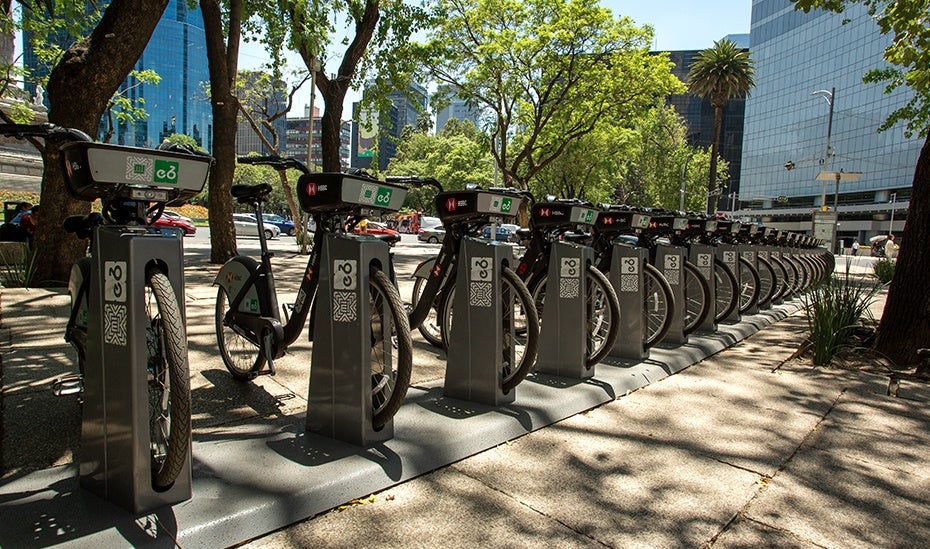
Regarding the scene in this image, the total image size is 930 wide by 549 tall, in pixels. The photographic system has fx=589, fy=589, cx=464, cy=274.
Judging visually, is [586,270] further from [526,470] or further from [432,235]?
[432,235]

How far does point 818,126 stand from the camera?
71.6m

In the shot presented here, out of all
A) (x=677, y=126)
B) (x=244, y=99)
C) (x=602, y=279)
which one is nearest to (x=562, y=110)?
(x=244, y=99)

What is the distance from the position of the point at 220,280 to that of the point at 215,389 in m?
0.73

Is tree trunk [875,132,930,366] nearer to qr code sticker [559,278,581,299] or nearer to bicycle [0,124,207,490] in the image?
qr code sticker [559,278,581,299]

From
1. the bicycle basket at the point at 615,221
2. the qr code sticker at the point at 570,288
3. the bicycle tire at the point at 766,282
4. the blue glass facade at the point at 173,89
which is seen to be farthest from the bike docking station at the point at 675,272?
the blue glass facade at the point at 173,89

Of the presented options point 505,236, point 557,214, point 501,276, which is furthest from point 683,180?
point 501,276

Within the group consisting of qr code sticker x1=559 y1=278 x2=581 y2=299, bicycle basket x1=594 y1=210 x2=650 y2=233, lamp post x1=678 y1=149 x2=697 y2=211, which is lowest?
qr code sticker x1=559 y1=278 x2=581 y2=299

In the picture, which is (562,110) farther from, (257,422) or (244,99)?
(257,422)

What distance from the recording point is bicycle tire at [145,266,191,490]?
83.7 inches

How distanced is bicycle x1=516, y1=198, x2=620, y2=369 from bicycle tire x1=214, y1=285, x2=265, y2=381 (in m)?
2.14

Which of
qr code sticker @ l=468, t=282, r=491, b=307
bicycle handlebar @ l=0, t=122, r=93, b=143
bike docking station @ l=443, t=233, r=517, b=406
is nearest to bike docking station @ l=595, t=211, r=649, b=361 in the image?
bike docking station @ l=443, t=233, r=517, b=406

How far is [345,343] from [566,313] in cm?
203

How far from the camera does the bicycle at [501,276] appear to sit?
11.9 feet

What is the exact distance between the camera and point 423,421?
3.35 metres
